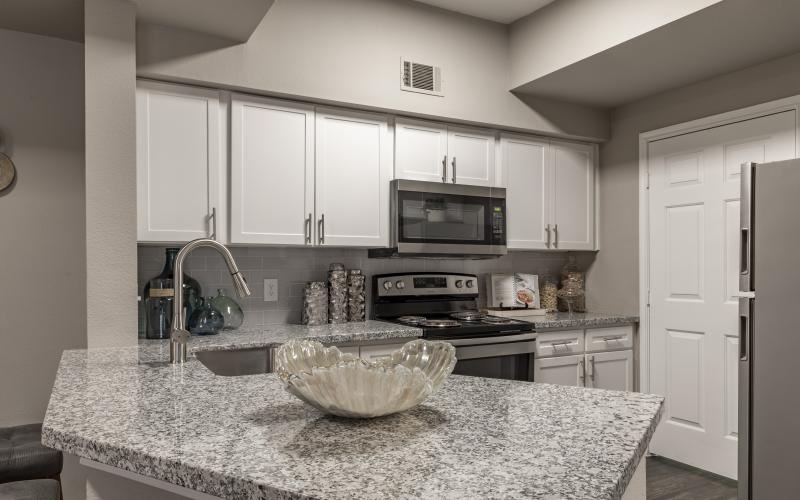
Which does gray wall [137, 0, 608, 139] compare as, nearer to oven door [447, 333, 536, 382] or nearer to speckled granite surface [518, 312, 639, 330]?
speckled granite surface [518, 312, 639, 330]

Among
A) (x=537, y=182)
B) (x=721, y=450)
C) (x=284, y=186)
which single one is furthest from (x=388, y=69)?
(x=721, y=450)

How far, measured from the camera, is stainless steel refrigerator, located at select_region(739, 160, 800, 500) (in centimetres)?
221

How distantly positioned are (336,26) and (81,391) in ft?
7.52

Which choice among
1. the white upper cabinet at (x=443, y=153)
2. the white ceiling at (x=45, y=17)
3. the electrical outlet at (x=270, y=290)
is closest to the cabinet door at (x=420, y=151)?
the white upper cabinet at (x=443, y=153)

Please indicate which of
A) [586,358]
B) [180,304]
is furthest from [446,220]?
[180,304]

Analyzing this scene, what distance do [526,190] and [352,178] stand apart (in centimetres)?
125

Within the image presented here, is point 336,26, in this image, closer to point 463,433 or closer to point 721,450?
point 463,433

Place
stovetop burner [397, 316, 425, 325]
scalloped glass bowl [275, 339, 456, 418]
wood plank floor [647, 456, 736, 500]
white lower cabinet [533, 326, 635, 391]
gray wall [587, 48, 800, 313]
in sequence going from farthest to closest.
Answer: white lower cabinet [533, 326, 635, 391], gray wall [587, 48, 800, 313], stovetop burner [397, 316, 425, 325], wood plank floor [647, 456, 736, 500], scalloped glass bowl [275, 339, 456, 418]

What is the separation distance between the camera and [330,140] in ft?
9.86

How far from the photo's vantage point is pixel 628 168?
12.4ft

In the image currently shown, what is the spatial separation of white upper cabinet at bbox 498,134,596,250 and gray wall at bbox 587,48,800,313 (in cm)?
11

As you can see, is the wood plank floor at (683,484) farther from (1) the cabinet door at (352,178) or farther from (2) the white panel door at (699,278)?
(1) the cabinet door at (352,178)

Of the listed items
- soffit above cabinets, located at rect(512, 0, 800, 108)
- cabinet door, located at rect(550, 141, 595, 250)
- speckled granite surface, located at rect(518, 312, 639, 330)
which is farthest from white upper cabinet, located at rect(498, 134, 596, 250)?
speckled granite surface, located at rect(518, 312, 639, 330)

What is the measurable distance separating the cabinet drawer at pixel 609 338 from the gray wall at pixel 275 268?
3.44 ft
